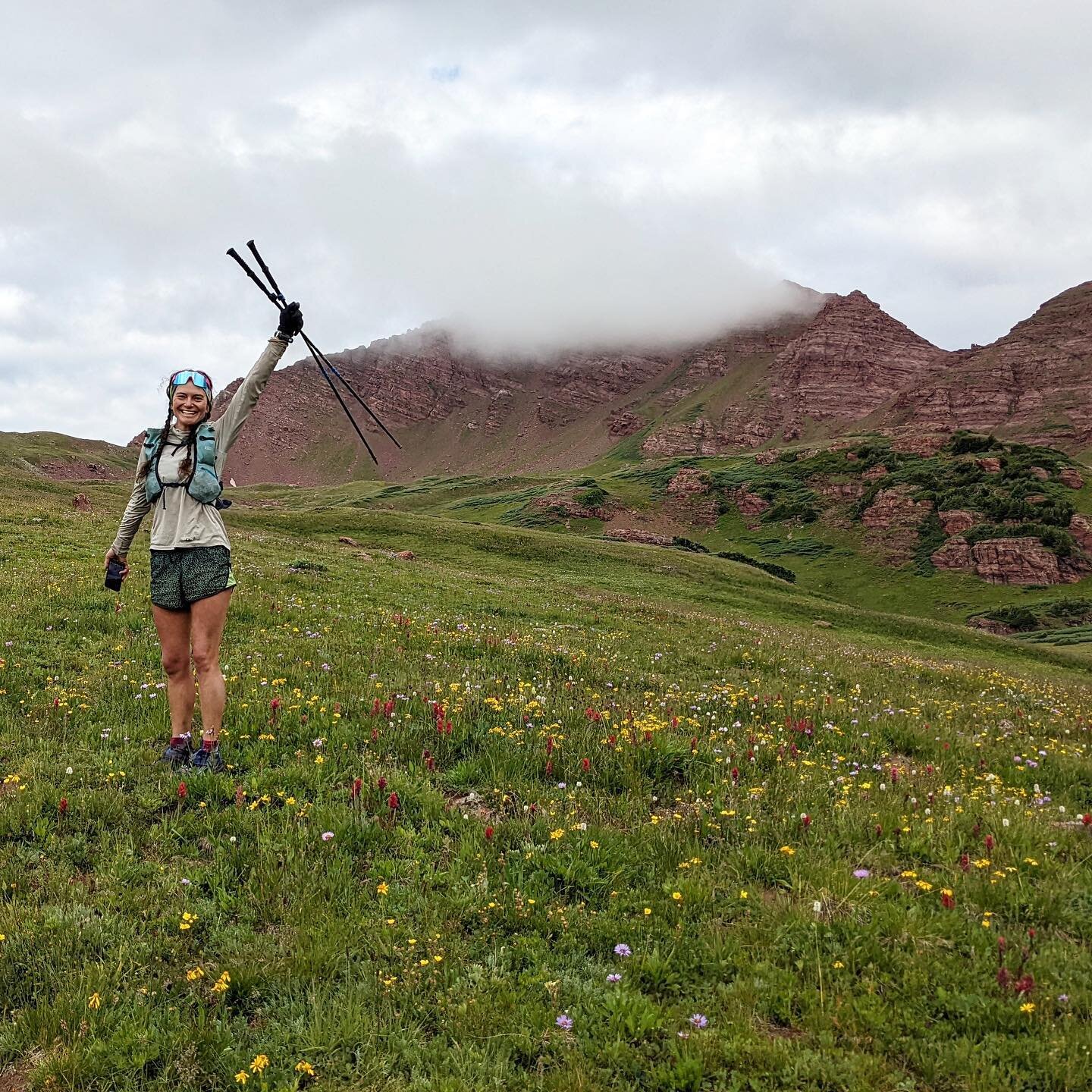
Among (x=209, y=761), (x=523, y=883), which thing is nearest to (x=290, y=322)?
(x=209, y=761)

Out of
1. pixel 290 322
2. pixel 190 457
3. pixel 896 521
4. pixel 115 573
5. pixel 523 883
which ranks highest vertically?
pixel 290 322

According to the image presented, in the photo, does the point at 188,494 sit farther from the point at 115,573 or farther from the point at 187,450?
the point at 115,573

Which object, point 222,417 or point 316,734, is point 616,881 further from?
point 222,417

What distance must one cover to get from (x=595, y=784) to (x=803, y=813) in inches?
87.7

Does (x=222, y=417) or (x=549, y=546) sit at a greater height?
(x=222, y=417)

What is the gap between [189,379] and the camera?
7680 mm

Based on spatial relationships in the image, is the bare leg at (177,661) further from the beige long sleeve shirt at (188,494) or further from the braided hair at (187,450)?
the braided hair at (187,450)

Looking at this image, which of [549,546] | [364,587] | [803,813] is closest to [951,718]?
[803,813]

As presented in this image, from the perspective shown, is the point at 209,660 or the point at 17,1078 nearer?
the point at 17,1078

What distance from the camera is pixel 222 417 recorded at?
7613 millimetres

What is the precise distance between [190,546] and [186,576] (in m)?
0.37

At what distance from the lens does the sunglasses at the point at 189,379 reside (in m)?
7.66

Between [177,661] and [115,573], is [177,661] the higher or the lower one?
the lower one

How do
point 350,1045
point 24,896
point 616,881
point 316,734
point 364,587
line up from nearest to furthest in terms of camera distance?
point 350,1045 → point 24,896 → point 616,881 → point 316,734 → point 364,587
